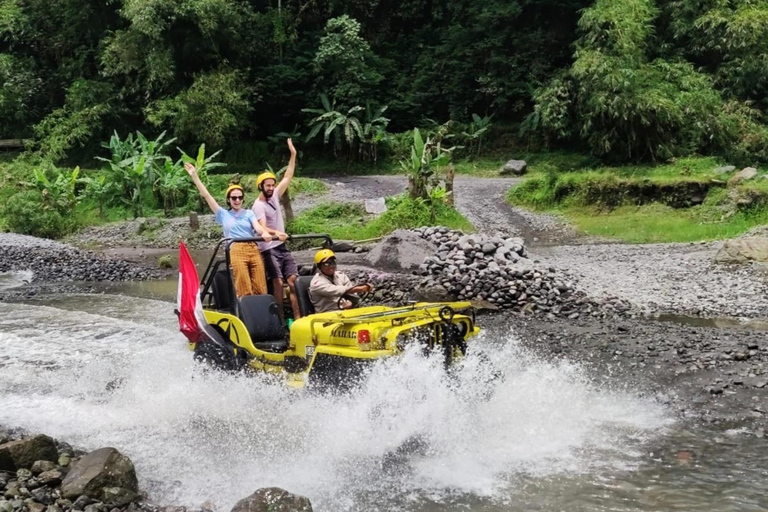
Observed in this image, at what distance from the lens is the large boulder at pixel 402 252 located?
1410cm

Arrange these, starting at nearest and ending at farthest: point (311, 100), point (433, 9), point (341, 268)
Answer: point (341, 268), point (311, 100), point (433, 9)

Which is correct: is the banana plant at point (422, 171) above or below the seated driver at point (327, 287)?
above

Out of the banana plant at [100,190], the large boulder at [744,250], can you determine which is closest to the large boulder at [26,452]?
the large boulder at [744,250]

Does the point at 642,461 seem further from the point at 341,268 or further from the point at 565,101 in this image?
the point at 565,101

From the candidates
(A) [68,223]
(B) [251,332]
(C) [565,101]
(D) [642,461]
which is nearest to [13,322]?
(B) [251,332]

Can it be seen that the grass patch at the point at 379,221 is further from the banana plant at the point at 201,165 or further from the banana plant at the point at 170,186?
the banana plant at the point at 170,186

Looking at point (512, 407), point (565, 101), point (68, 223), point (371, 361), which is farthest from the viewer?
point (565, 101)

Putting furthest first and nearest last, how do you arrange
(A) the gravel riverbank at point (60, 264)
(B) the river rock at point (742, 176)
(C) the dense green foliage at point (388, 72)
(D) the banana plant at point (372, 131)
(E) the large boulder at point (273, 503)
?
(D) the banana plant at point (372, 131) < (C) the dense green foliage at point (388, 72) < (B) the river rock at point (742, 176) < (A) the gravel riverbank at point (60, 264) < (E) the large boulder at point (273, 503)

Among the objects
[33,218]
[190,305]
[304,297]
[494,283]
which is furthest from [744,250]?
[33,218]

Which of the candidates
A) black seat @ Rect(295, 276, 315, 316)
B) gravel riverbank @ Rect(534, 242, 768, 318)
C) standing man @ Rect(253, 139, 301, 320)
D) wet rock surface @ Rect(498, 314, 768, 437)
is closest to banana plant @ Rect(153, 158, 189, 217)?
gravel riverbank @ Rect(534, 242, 768, 318)

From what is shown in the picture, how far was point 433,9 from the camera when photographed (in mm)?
37438

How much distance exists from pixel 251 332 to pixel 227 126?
Result: 24608mm

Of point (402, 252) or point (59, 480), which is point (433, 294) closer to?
point (402, 252)

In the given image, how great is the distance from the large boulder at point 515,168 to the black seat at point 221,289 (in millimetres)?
22644
